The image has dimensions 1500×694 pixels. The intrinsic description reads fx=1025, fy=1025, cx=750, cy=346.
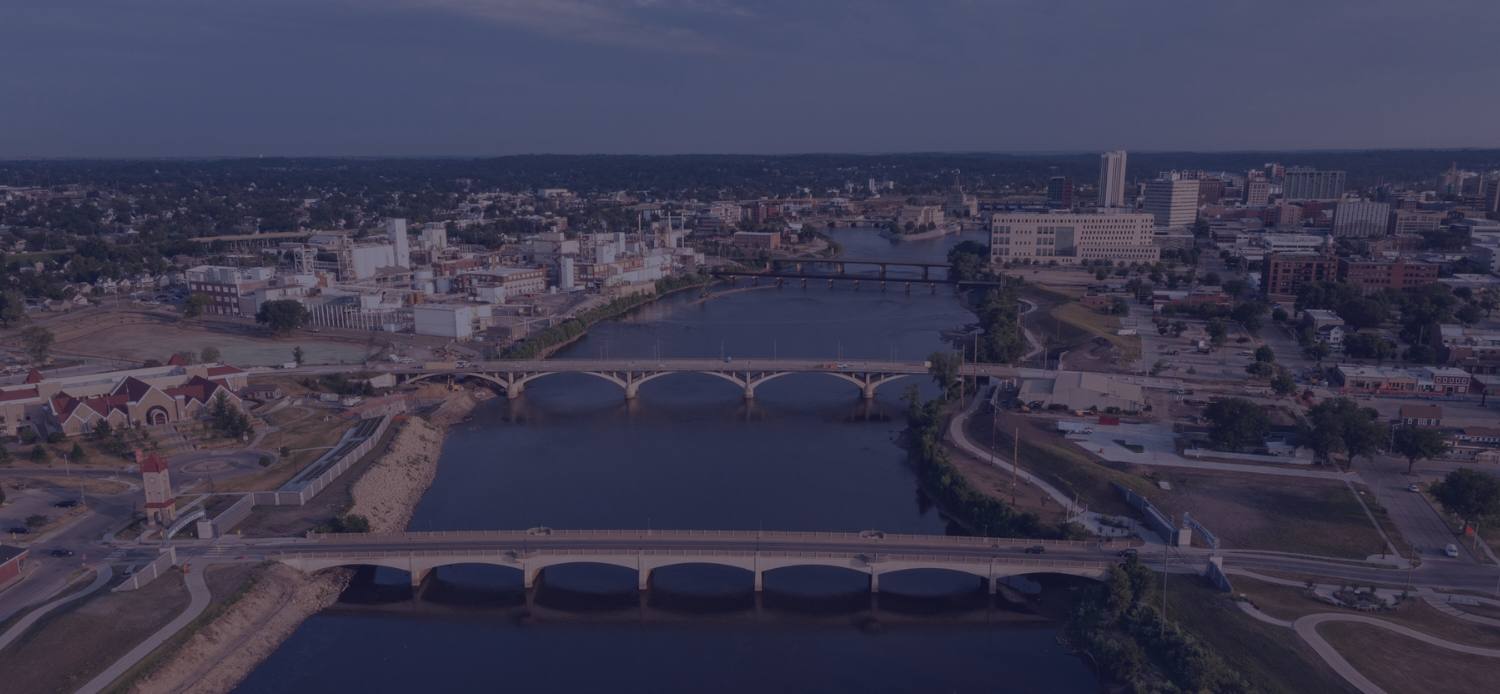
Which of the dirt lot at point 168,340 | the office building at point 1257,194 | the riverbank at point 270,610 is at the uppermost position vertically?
the office building at point 1257,194

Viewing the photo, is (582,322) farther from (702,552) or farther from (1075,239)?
(1075,239)

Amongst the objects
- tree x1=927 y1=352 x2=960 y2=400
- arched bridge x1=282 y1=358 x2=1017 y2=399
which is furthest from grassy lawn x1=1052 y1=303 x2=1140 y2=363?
tree x1=927 y1=352 x2=960 y2=400

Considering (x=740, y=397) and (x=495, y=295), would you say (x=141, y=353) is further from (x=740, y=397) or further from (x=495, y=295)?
(x=740, y=397)

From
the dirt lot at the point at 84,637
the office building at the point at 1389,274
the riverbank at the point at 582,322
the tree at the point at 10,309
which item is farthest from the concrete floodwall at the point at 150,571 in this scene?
the office building at the point at 1389,274

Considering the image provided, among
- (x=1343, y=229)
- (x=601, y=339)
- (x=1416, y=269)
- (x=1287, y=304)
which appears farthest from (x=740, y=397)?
(x=1343, y=229)

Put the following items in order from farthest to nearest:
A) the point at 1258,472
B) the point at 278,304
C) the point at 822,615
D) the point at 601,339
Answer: the point at 601,339 → the point at 278,304 → the point at 1258,472 → the point at 822,615

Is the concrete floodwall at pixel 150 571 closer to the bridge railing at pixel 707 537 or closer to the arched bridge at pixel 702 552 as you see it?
the arched bridge at pixel 702 552
